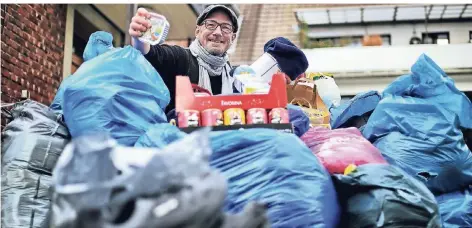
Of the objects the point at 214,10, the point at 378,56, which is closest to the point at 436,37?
the point at 378,56

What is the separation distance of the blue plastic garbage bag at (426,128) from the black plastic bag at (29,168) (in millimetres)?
1546

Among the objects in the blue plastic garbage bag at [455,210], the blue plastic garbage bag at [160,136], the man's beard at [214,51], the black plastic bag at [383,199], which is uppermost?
the man's beard at [214,51]

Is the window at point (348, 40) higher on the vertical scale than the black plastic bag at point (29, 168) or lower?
higher

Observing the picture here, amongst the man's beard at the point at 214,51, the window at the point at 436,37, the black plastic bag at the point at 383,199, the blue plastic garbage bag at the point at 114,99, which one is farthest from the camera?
the window at the point at 436,37

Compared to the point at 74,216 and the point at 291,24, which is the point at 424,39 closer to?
the point at 291,24

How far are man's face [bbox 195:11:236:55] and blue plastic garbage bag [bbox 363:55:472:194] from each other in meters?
0.90

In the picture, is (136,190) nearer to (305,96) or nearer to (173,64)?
(173,64)

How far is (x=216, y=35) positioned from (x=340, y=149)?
1088mm

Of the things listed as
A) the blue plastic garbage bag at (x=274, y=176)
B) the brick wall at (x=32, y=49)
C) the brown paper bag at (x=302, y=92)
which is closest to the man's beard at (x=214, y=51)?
the brown paper bag at (x=302, y=92)

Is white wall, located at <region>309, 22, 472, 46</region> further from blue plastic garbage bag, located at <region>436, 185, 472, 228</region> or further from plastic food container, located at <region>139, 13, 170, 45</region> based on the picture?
plastic food container, located at <region>139, 13, 170, 45</region>

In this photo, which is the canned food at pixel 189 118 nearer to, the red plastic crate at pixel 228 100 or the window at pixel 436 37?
the red plastic crate at pixel 228 100

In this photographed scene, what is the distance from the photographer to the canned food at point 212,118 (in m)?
2.42

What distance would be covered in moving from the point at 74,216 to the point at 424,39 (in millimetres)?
11925

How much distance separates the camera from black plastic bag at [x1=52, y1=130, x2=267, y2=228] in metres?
1.29
